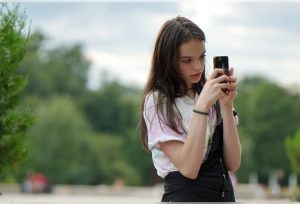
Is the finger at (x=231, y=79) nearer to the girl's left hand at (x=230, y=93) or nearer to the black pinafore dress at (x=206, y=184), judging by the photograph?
the girl's left hand at (x=230, y=93)

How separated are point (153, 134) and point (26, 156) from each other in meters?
1.87

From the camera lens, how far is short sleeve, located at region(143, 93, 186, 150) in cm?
323

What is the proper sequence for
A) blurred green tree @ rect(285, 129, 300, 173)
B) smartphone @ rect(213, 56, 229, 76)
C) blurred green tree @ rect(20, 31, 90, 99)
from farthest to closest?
blurred green tree @ rect(20, 31, 90, 99) → blurred green tree @ rect(285, 129, 300, 173) → smartphone @ rect(213, 56, 229, 76)

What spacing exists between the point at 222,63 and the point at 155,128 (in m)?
0.34

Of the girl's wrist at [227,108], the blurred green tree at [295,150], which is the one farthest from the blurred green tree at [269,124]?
the girl's wrist at [227,108]

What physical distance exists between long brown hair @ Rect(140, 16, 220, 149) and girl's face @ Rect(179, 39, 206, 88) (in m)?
0.02

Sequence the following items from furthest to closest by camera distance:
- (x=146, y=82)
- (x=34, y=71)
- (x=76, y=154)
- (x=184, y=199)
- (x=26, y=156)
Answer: (x=34, y=71) < (x=76, y=154) < (x=26, y=156) < (x=146, y=82) < (x=184, y=199)

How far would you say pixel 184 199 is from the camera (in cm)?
316

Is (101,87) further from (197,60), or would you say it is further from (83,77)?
(197,60)

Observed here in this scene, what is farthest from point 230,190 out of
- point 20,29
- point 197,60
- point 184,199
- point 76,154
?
point 76,154

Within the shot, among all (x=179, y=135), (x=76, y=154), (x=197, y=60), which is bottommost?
(x=76, y=154)

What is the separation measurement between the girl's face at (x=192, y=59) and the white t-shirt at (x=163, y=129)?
0.32 feet

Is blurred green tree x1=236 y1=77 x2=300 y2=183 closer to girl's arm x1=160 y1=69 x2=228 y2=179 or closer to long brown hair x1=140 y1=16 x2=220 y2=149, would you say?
long brown hair x1=140 y1=16 x2=220 y2=149

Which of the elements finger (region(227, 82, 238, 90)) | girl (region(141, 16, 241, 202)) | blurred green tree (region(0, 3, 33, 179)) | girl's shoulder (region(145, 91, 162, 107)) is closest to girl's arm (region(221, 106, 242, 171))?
girl (region(141, 16, 241, 202))
